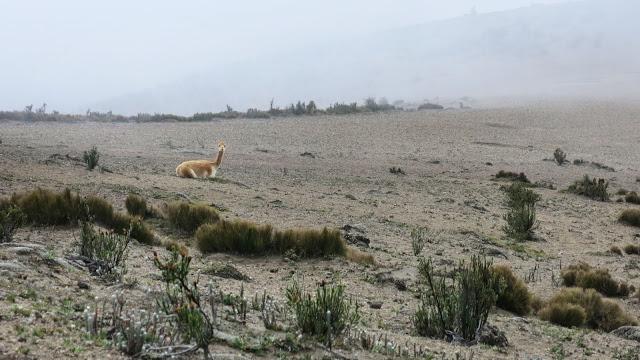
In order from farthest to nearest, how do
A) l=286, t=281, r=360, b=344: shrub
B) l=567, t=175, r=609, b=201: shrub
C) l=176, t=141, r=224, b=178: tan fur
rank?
l=567, t=175, r=609, b=201: shrub → l=176, t=141, r=224, b=178: tan fur → l=286, t=281, r=360, b=344: shrub

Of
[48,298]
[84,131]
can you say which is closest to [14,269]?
[48,298]

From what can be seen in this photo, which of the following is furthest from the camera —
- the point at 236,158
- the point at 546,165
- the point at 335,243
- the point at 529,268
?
the point at 546,165

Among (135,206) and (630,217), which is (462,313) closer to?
(135,206)

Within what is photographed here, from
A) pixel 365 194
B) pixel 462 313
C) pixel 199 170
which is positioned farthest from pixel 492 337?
pixel 199 170

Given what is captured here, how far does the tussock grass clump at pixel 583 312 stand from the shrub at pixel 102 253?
167 inches

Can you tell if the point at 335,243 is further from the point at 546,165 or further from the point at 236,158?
the point at 546,165

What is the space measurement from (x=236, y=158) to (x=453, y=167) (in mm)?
7441

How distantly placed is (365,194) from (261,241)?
774cm

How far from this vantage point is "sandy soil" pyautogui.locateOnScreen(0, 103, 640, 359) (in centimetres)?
557

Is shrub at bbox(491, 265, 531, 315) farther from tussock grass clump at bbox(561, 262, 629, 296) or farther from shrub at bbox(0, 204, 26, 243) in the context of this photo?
shrub at bbox(0, 204, 26, 243)

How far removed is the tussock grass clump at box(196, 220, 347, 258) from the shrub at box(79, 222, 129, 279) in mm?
1962

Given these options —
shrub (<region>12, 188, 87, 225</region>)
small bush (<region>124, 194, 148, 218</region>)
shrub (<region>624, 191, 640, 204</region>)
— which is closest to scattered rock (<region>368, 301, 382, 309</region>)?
shrub (<region>12, 188, 87, 225</region>)

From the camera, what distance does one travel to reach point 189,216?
32.1 ft

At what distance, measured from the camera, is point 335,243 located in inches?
335
